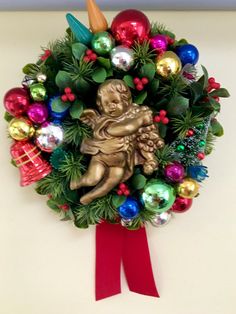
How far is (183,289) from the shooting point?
3.91 ft

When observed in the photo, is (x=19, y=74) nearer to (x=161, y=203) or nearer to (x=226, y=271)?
(x=161, y=203)

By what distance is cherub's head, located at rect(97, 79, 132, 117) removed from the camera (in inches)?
39.4

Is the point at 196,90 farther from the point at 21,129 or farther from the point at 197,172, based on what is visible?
the point at 21,129

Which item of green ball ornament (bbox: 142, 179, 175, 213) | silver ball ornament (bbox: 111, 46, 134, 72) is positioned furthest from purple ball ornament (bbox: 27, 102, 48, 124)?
green ball ornament (bbox: 142, 179, 175, 213)

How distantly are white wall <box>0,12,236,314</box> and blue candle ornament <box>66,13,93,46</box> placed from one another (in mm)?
268

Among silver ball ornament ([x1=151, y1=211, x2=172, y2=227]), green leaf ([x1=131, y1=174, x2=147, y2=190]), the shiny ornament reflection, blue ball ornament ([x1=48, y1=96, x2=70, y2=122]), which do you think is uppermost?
blue ball ornament ([x1=48, y1=96, x2=70, y2=122])

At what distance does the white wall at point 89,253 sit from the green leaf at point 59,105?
293mm

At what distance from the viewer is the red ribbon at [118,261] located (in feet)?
3.83

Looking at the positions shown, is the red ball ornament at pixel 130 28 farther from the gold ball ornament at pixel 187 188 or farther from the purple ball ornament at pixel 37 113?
the gold ball ornament at pixel 187 188

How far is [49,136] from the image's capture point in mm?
1013

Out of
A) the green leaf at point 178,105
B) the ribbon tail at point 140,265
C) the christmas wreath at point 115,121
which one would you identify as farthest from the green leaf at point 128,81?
Answer: the ribbon tail at point 140,265

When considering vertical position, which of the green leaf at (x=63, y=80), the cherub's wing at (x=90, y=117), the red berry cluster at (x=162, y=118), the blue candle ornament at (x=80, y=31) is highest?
the blue candle ornament at (x=80, y=31)

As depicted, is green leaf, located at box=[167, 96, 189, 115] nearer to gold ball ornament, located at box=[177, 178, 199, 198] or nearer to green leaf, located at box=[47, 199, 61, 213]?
gold ball ornament, located at box=[177, 178, 199, 198]

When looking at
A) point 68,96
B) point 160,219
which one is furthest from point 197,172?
point 68,96
